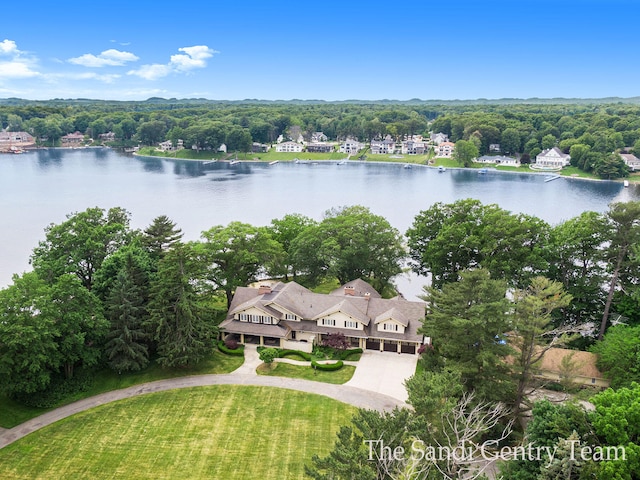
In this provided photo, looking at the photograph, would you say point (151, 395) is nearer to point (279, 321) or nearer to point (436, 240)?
point (279, 321)

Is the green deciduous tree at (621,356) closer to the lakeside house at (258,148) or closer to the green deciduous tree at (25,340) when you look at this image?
the green deciduous tree at (25,340)

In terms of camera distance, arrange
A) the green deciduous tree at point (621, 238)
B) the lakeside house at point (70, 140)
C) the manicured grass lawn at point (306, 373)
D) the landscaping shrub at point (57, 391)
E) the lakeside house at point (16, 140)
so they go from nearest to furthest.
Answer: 1. the landscaping shrub at point (57, 391)
2. the green deciduous tree at point (621, 238)
3. the manicured grass lawn at point (306, 373)
4. the lakeside house at point (16, 140)
5. the lakeside house at point (70, 140)

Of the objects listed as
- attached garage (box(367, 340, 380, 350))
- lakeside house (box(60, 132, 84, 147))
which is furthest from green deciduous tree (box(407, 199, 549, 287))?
lakeside house (box(60, 132, 84, 147))

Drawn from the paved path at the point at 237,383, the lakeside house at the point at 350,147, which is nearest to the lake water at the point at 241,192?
the lakeside house at the point at 350,147

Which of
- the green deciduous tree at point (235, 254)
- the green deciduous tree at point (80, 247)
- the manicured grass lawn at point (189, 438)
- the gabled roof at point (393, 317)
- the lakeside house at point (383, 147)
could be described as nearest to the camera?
the manicured grass lawn at point (189, 438)

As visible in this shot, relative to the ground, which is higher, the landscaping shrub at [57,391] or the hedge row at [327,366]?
the landscaping shrub at [57,391]

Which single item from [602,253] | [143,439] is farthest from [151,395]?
[602,253]

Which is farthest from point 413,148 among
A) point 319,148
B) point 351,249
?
point 351,249
